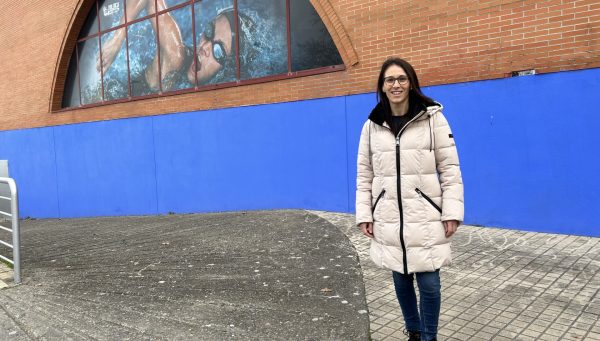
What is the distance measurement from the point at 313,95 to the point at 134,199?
19.2ft

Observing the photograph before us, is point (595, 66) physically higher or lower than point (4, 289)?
higher

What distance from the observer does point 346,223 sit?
22.3ft

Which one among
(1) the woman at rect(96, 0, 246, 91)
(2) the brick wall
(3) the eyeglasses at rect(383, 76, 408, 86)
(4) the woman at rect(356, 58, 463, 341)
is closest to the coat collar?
(4) the woman at rect(356, 58, 463, 341)

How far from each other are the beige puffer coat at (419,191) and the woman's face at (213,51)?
728cm

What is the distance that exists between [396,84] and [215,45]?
24.9 ft

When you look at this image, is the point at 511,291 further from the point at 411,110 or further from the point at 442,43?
the point at 442,43

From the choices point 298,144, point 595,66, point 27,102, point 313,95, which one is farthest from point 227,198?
point 27,102

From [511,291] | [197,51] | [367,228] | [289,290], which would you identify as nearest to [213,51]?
[197,51]

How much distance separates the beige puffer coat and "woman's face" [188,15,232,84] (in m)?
7.28

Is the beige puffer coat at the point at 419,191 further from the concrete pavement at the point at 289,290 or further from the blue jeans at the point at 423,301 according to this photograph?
the concrete pavement at the point at 289,290

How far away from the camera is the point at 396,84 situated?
8.46 ft

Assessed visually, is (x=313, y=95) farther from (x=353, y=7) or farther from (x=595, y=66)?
(x=595, y=66)

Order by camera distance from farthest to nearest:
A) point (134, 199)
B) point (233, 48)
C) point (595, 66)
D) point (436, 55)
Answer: point (134, 199)
point (233, 48)
point (436, 55)
point (595, 66)

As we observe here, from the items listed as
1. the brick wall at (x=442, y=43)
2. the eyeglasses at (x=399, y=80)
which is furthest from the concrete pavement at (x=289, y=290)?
the brick wall at (x=442, y=43)
